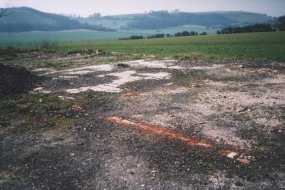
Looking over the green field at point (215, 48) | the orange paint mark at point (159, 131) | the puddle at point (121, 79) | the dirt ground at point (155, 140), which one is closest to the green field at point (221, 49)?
the green field at point (215, 48)

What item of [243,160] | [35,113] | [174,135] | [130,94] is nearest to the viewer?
[243,160]

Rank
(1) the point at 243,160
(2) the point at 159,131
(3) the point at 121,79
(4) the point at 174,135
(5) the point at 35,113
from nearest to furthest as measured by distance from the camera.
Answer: (1) the point at 243,160 → (4) the point at 174,135 → (2) the point at 159,131 → (5) the point at 35,113 → (3) the point at 121,79

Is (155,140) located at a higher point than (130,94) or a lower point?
lower

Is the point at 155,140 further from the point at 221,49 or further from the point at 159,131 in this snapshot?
the point at 221,49

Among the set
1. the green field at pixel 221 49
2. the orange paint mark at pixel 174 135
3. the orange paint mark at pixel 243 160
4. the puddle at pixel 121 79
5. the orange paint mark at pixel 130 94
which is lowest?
the orange paint mark at pixel 243 160

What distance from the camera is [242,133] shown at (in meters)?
8.12

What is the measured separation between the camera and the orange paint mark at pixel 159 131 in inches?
299

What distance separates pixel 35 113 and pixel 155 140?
489 cm

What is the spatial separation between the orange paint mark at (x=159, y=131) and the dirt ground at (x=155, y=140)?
0.03 m

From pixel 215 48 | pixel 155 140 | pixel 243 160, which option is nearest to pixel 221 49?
pixel 215 48

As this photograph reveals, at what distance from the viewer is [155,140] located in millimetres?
7820

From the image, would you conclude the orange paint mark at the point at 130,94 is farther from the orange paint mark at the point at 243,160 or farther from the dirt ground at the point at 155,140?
the orange paint mark at the point at 243,160

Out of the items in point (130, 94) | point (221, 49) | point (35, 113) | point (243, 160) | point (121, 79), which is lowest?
point (243, 160)

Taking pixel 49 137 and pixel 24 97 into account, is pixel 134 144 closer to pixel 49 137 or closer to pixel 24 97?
pixel 49 137
